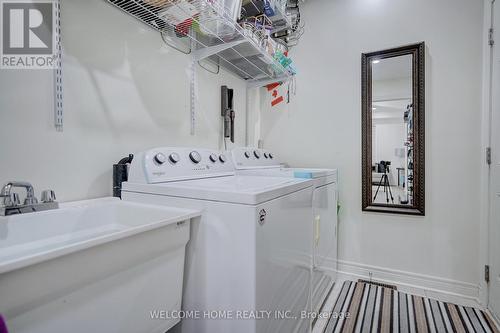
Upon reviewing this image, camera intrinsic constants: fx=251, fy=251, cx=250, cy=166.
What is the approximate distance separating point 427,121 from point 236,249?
73.3 inches

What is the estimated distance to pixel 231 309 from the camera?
0.88 metres

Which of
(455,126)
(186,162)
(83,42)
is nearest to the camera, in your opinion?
(83,42)

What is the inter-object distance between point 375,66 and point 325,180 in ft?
3.70

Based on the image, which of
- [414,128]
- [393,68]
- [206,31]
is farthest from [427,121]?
[206,31]

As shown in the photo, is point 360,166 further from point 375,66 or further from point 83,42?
point 83,42

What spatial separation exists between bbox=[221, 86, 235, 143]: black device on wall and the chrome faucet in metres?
1.39

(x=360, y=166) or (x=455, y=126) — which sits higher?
(x=455, y=126)

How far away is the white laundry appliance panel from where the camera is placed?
33.4 inches

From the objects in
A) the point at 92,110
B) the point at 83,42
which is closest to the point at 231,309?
the point at 92,110

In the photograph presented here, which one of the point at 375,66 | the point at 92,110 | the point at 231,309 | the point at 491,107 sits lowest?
the point at 231,309

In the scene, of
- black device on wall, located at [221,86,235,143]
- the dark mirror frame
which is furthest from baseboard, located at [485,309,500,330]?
black device on wall, located at [221,86,235,143]

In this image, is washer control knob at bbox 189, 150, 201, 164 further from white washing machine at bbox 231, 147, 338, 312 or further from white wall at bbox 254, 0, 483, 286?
white wall at bbox 254, 0, 483, 286

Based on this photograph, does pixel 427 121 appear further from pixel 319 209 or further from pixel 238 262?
pixel 238 262

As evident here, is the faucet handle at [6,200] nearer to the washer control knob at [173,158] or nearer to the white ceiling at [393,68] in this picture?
the washer control knob at [173,158]
